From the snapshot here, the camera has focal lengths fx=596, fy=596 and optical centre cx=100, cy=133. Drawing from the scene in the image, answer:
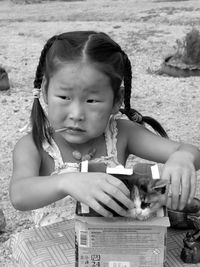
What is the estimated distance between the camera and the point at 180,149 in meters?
1.99

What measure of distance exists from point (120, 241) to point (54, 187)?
0.85 ft

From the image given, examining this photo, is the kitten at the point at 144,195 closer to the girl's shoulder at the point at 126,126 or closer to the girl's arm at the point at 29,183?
the girl's arm at the point at 29,183

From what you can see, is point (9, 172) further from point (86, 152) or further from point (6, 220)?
point (86, 152)

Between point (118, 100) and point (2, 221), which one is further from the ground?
point (118, 100)

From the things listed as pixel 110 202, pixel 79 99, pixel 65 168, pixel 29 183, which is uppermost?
pixel 79 99

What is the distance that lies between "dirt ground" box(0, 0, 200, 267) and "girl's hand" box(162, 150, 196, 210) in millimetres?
1543

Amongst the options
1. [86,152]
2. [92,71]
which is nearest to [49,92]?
[92,71]

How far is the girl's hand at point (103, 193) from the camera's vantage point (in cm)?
142

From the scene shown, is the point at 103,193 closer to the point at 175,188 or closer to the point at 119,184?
the point at 119,184

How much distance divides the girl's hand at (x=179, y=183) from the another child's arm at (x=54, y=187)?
0.17 m

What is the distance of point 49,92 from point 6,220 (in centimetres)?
162

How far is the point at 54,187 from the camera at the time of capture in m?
1.64

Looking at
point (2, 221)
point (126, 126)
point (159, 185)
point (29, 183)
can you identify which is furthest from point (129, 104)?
point (2, 221)

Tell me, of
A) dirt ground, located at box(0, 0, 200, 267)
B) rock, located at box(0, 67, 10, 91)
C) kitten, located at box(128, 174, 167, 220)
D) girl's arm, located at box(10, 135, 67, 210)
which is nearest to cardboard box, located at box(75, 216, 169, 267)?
kitten, located at box(128, 174, 167, 220)
